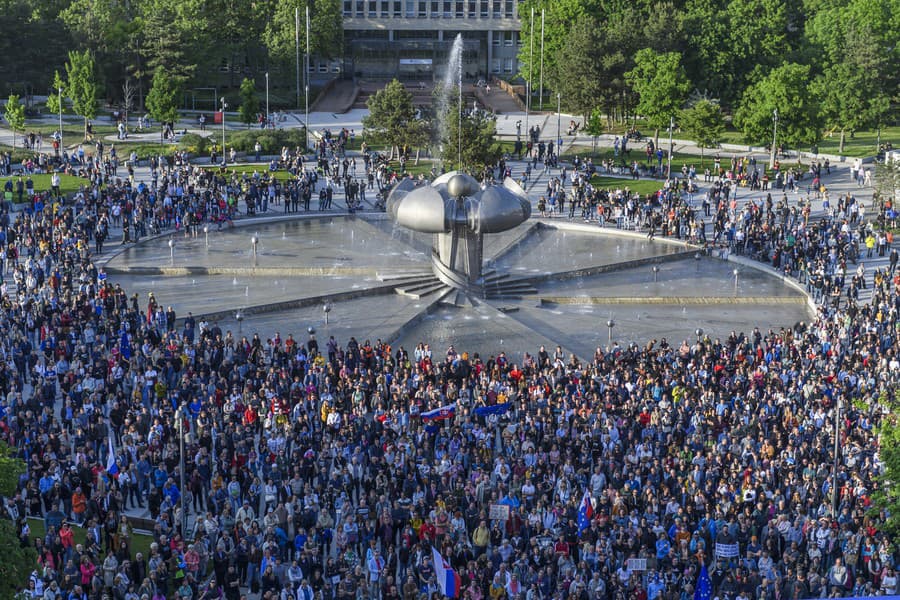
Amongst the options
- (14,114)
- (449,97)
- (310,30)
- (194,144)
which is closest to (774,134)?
(449,97)

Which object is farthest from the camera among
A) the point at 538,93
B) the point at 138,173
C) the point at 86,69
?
the point at 538,93

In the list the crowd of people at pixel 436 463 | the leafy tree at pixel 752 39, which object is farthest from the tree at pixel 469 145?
the crowd of people at pixel 436 463

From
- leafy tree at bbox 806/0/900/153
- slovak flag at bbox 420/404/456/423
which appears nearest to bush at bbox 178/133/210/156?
leafy tree at bbox 806/0/900/153

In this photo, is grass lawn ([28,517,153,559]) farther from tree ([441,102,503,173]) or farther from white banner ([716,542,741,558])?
tree ([441,102,503,173])

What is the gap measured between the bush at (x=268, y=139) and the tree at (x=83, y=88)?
8.68m

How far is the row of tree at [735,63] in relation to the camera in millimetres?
76188

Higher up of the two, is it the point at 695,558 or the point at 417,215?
the point at 417,215

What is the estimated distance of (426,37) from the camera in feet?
406

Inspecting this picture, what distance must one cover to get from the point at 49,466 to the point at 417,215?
21.4 m

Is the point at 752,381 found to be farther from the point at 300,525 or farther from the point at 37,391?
the point at 37,391

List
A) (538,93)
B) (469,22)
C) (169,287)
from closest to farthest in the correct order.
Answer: (169,287)
(538,93)
(469,22)

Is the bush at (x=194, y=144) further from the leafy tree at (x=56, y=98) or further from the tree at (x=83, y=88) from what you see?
the leafy tree at (x=56, y=98)

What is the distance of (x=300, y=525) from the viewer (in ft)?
90.1

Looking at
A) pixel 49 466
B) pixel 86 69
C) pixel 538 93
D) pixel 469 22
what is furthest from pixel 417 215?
pixel 469 22
